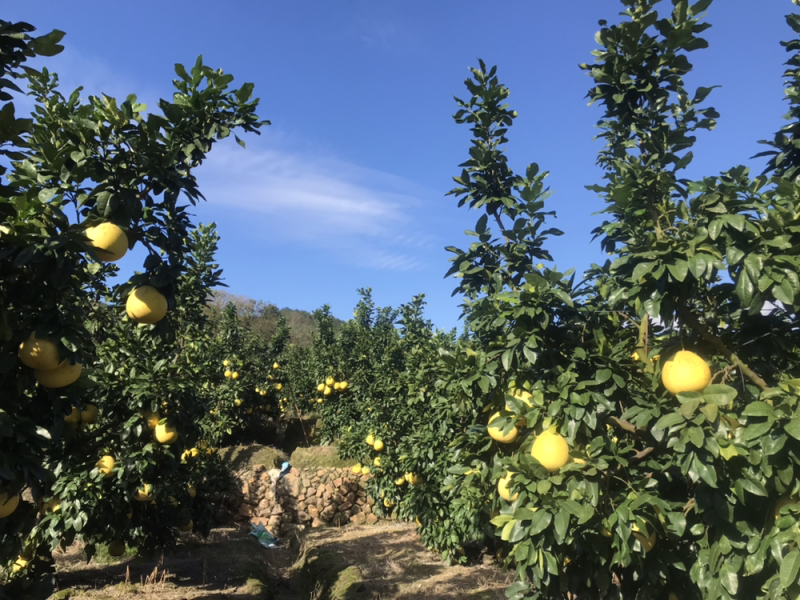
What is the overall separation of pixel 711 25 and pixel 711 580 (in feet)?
7.66

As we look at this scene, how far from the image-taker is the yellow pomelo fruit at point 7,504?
1.98 meters

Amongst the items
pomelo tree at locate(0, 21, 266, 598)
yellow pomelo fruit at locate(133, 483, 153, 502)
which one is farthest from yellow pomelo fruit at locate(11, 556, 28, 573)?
pomelo tree at locate(0, 21, 266, 598)

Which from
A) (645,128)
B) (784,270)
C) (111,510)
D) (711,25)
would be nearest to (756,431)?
(784,270)

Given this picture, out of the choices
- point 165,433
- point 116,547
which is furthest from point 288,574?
point 165,433

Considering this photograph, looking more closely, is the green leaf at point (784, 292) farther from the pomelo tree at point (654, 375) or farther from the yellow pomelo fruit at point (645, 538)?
the yellow pomelo fruit at point (645, 538)

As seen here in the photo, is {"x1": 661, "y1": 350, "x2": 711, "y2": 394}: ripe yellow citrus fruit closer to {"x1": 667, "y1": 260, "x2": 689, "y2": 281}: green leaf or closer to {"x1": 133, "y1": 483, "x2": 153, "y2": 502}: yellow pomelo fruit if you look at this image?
{"x1": 667, "y1": 260, "x2": 689, "y2": 281}: green leaf

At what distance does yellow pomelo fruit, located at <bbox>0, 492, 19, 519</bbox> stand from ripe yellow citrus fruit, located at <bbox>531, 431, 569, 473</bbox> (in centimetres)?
209

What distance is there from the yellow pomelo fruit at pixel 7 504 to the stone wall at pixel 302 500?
942 cm

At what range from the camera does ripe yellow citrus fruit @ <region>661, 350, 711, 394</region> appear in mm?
1906

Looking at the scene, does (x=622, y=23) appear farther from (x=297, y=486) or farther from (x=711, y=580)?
(x=297, y=486)

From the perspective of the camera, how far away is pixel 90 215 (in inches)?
88.7

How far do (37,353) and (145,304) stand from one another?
1.62 ft

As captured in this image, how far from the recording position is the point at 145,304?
241 cm

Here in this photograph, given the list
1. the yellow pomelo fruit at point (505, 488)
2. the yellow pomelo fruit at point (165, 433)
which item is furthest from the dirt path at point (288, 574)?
the yellow pomelo fruit at point (505, 488)
